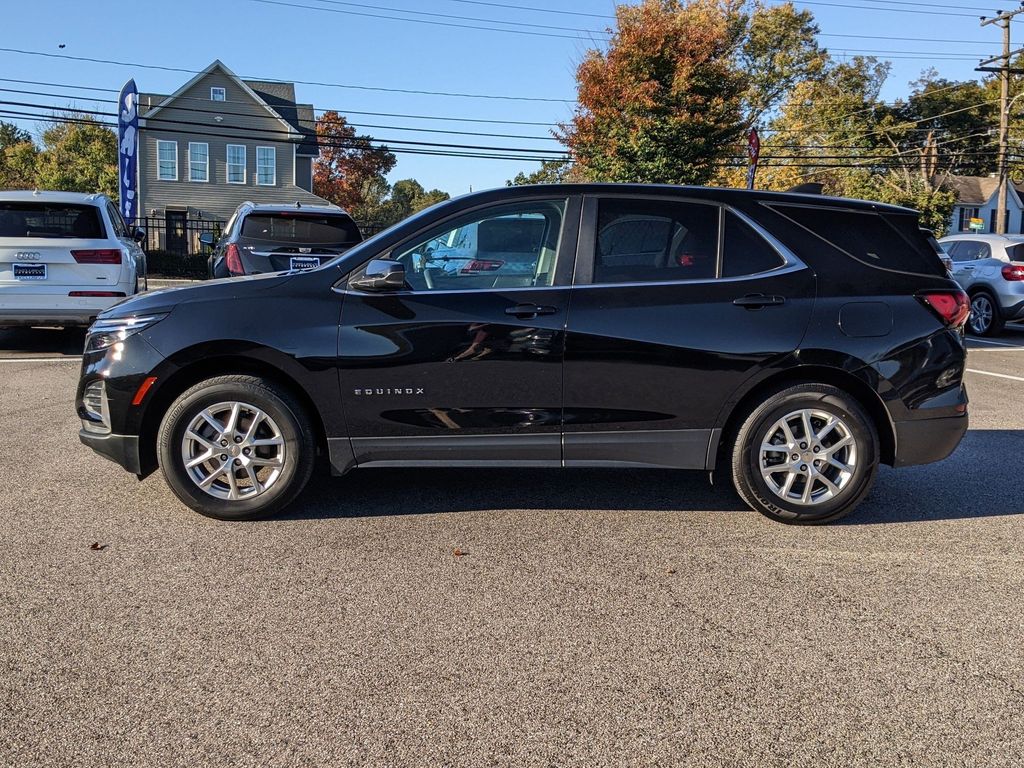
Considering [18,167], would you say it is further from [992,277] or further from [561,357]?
[561,357]

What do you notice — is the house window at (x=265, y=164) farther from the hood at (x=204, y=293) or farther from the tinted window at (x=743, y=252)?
the tinted window at (x=743, y=252)

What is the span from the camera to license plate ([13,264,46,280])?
10.2 m

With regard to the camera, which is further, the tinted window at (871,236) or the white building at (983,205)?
the white building at (983,205)

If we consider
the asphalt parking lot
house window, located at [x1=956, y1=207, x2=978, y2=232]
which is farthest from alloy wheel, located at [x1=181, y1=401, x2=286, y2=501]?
house window, located at [x1=956, y1=207, x2=978, y2=232]

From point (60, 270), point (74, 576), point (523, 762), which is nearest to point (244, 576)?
point (74, 576)

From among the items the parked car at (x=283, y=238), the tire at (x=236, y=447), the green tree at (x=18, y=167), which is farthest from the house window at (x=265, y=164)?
the tire at (x=236, y=447)

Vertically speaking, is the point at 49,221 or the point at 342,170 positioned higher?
the point at 342,170

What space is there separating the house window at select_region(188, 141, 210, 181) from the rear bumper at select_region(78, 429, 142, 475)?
139 ft

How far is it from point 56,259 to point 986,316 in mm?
14769

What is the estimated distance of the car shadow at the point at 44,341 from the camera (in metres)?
11.8

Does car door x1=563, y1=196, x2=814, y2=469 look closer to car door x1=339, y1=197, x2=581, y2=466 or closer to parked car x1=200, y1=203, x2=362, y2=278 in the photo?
car door x1=339, y1=197, x2=581, y2=466

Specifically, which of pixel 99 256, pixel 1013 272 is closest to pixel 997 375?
pixel 1013 272

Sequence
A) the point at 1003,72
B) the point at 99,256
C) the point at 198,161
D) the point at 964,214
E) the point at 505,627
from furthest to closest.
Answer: the point at 964,214 → the point at 198,161 → the point at 1003,72 → the point at 99,256 → the point at 505,627

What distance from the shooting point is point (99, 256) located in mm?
10344
